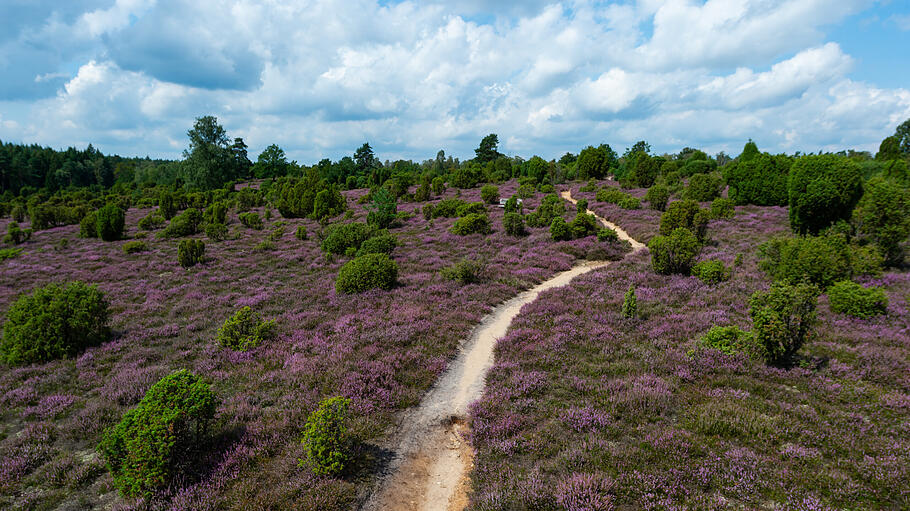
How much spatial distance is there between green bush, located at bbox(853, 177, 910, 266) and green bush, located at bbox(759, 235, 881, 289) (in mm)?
1632

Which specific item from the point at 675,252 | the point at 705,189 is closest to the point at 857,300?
the point at 675,252

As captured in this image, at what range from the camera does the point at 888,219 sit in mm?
17406

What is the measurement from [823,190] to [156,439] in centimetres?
3148

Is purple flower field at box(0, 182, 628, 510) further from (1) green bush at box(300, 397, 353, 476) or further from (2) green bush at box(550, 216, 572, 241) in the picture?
(2) green bush at box(550, 216, 572, 241)

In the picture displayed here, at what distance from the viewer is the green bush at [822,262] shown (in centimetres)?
1504

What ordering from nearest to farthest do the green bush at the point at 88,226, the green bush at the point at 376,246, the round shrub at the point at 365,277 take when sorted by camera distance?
1. the round shrub at the point at 365,277
2. the green bush at the point at 376,246
3. the green bush at the point at 88,226

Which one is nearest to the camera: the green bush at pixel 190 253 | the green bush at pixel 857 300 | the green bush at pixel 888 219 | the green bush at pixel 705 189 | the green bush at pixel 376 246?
the green bush at pixel 857 300

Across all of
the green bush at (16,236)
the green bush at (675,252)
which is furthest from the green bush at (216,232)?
the green bush at (675,252)

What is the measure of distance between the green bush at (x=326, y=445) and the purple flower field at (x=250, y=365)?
211 millimetres

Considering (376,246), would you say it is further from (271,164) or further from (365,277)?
(271,164)

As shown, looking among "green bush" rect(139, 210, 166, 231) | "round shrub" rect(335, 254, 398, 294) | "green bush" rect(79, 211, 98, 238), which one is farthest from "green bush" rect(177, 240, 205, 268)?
"green bush" rect(139, 210, 166, 231)

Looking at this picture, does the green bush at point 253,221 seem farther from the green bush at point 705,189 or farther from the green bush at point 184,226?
the green bush at point 705,189

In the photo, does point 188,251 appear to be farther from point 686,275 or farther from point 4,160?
point 4,160

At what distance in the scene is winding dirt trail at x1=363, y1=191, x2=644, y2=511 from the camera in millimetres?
6943
